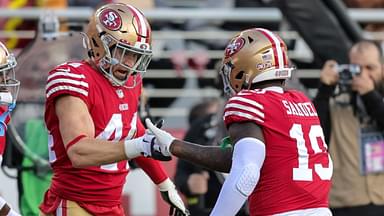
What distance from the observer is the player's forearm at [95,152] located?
6215mm

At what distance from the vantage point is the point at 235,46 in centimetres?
614

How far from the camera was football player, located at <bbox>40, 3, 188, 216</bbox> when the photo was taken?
21.1 ft

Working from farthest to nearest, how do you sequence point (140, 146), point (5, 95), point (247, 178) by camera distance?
point (5, 95), point (140, 146), point (247, 178)

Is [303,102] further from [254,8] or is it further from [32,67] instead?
[254,8]

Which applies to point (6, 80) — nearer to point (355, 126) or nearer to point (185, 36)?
point (355, 126)

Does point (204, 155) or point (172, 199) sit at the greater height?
point (204, 155)

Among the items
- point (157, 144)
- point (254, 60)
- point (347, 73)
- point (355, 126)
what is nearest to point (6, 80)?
point (157, 144)

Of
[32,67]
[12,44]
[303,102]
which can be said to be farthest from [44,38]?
[303,102]

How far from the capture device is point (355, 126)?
345 inches

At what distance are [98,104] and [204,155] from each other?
0.81m

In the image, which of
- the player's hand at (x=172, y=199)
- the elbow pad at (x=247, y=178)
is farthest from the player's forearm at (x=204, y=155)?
the player's hand at (x=172, y=199)

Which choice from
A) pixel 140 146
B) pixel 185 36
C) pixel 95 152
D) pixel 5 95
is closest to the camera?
pixel 140 146

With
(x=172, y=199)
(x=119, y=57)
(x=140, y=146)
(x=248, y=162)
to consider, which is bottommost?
(x=172, y=199)

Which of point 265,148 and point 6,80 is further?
point 6,80
